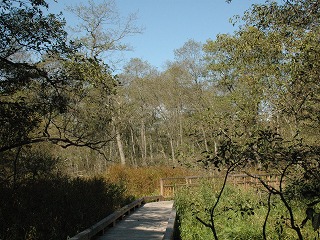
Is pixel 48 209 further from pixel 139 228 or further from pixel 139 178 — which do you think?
pixel 139 178

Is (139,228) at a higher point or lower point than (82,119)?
lower

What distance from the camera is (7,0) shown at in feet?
23.4

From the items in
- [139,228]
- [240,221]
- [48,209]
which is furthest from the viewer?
[139,228]

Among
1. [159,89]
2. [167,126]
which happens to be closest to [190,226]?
[159,89]

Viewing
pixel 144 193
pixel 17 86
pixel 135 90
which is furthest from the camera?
pixel 135 90

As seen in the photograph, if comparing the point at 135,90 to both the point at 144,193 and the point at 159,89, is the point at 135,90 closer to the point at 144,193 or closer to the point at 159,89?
the point at 159,89

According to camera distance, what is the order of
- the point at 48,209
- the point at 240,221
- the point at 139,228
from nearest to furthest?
the point at 48,209 < the point at 240,221 < the point at 139,228

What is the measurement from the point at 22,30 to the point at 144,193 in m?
15.0

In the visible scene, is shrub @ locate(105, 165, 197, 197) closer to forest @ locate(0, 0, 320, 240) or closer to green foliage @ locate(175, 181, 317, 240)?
forest @ locate(0, 0, 320, 240)

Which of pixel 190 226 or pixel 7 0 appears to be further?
pixel 190 226

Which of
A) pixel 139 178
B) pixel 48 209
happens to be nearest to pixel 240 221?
pixel 48 209

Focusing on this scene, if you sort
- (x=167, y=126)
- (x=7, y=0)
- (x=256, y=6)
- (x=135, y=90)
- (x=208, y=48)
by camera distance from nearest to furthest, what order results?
(x=7, y=0)
(x=256, y=6)
(x=208, y=48)
(x=135, y=90)
(x=167, y=126)

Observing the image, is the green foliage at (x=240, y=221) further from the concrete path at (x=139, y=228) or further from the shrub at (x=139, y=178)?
the shrub at (x=139, y=178)

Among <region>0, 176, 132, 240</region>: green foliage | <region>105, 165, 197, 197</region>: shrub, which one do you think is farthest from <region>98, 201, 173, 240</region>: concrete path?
<region>105, 165, 197, 197</region>: shrub
